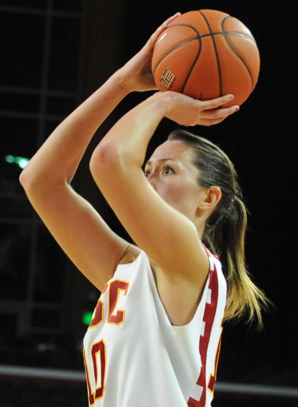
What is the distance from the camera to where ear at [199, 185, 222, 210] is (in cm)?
173

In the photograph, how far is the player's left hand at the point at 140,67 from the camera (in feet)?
5.59

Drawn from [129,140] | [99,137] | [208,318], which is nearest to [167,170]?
[129,140]

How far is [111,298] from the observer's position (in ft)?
5.35

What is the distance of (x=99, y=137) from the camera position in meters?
5.82

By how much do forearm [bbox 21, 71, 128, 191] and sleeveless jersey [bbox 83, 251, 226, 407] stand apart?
0.38 meters

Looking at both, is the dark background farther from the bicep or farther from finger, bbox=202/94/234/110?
finger, bbox=202/94/234/110

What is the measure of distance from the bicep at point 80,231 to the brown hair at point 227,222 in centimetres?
31

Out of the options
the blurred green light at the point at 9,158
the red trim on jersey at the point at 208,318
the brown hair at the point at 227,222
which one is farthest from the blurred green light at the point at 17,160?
the red trim on jersey at the point at 208,318

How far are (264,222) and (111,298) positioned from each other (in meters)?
3.93

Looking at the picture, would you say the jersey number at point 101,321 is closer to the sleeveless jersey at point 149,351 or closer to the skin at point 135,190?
the sleeveless jersey at point 149,351

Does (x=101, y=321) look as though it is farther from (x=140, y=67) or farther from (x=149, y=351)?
(x=140, y=67)

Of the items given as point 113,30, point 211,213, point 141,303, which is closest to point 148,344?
point 141,303

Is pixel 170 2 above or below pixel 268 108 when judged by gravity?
above

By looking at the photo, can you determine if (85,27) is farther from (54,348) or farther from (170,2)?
(54,348)
